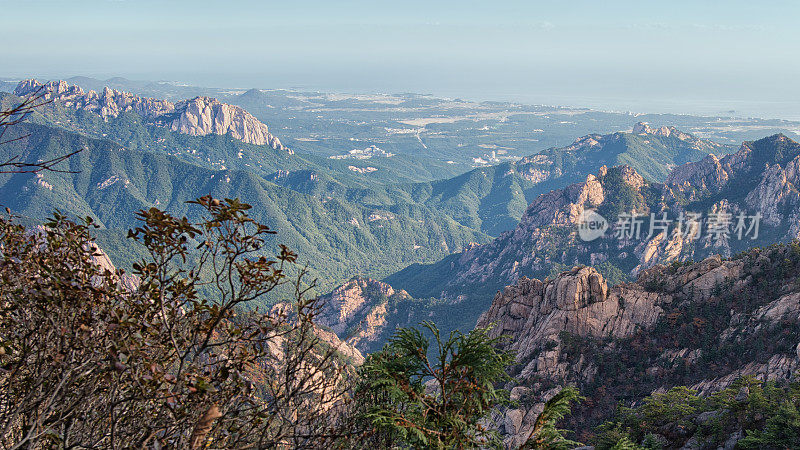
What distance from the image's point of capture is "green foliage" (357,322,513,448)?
15.6 meters

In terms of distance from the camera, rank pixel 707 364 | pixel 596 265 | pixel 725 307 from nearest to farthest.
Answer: pixel 707 364, pixel 725 307, pixel 596 265

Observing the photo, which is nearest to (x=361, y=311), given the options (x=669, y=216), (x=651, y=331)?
(x=669, y=216)

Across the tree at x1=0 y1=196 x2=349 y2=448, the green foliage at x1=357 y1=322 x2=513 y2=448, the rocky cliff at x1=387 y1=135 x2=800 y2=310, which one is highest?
the tree at x1=0 y1=196 x2=349 y2=448

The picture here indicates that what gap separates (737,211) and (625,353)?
120m

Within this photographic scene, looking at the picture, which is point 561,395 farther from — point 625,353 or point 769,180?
point 769,180

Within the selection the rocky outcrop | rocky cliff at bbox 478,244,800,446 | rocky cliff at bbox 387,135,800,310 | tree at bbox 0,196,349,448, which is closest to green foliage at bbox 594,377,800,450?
rocky cliff at bbox 478,244,800,446

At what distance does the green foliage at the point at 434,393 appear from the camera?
613 inches

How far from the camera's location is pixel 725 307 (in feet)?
188

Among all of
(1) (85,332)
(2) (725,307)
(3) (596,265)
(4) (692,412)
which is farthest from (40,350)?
(3) (596,265)

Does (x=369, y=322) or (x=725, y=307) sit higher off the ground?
(x=725, y=307)

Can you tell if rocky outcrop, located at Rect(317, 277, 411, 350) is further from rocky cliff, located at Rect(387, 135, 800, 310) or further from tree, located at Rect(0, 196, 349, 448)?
tree, located at Rect(0, 196, 349, 448)

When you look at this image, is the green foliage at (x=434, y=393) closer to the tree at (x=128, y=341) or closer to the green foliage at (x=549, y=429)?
the green foliage at (x=549, y=429)

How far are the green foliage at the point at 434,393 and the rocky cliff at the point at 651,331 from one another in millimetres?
30755

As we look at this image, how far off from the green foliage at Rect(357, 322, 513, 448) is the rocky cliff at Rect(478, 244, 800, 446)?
3076 cm
